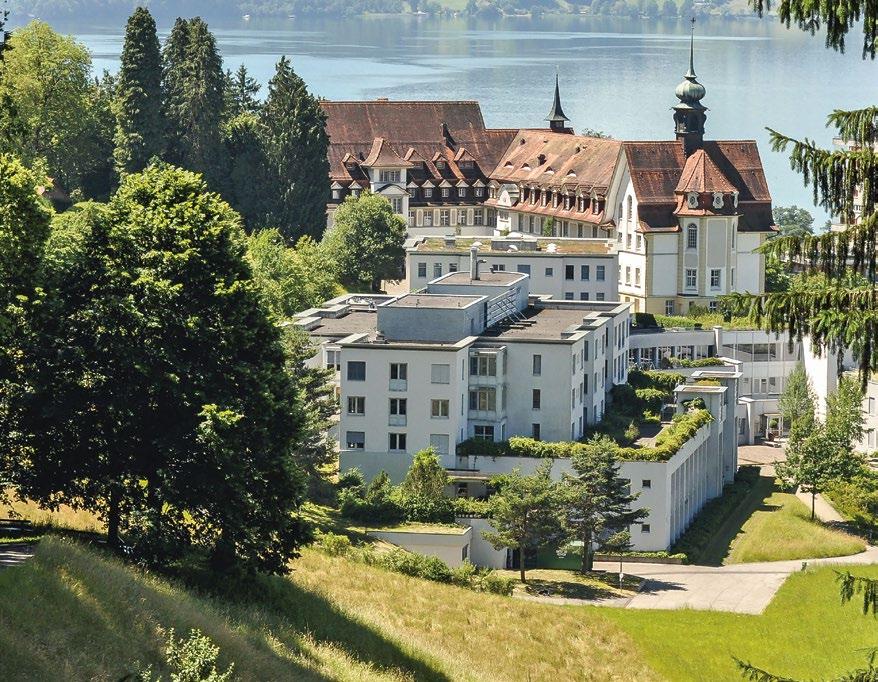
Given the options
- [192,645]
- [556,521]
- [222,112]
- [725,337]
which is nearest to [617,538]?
[556,521]

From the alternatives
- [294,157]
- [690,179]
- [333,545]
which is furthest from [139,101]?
[333,545]

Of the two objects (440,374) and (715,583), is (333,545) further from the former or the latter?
(440,374)

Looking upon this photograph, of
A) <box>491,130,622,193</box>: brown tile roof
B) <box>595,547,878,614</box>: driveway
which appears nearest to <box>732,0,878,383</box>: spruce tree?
<box>595,547,878,614</box>: driveway

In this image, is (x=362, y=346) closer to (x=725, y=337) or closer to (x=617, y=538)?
(x=617, y=538)

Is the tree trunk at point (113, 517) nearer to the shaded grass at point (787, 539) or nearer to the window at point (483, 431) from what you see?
the window at point (483, 431)

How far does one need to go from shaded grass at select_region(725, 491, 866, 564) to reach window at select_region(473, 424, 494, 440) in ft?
34.5

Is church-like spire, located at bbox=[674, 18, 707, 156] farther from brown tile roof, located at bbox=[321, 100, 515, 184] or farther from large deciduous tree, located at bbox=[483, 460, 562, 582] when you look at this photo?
large deciduous tree, located at bbox=[483, 460, 562, 582]

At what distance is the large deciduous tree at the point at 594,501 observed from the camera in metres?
67.9

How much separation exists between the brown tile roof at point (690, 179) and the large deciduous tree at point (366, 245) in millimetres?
15494

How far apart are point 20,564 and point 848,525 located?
50.5 meters

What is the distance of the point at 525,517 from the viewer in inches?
2613

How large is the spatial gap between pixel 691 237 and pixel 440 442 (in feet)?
148

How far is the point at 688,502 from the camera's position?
3061 inches

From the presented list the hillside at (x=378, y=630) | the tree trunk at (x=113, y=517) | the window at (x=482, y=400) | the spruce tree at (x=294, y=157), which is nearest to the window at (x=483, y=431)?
the window at (x=482, y=400)
